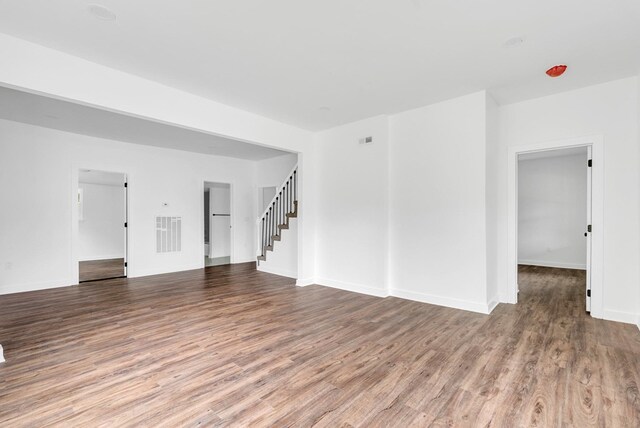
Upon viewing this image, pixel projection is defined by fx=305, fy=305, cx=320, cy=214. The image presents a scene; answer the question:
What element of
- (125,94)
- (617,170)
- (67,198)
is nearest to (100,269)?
(67,198)

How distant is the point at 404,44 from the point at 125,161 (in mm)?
6105

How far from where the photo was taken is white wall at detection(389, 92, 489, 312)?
4035 mm

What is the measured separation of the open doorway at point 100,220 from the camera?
8.98m

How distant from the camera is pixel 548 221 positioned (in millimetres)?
7738

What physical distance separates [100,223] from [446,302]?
10.1 meters

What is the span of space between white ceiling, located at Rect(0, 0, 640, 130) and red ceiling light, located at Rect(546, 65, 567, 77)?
0.30 feet

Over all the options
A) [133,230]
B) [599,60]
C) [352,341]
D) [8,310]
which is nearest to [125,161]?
[133,230]

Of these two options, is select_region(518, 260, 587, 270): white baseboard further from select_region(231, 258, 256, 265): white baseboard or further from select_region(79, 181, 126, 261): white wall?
select_region(79, 181, 126, 261): white wall

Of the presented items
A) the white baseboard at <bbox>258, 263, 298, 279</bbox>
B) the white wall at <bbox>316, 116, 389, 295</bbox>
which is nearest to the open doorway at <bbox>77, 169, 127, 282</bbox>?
the white baseboard at <bbox>258, 263, 298, 279</bbox>

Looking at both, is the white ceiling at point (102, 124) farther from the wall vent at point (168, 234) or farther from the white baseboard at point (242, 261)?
the white baseboard at point (242, 261)

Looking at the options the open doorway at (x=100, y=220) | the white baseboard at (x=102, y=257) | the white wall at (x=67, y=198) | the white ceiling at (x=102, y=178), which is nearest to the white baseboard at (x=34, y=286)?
the white wall at (x=67, y=198)

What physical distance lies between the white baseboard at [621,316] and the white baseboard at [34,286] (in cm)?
840

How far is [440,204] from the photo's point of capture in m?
4.38

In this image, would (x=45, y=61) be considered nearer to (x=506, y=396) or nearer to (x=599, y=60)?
(x=506, y=396)
